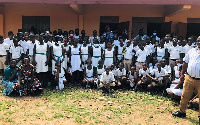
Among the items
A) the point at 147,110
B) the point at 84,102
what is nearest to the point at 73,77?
the point at 84,102

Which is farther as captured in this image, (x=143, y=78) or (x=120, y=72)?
(x=120, y=72)

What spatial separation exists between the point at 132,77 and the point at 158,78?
76 centimetres

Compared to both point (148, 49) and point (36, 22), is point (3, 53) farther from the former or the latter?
point (148, 49)

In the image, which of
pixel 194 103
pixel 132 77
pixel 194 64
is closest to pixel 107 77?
pixel 132 77

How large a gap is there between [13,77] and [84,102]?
195 centimetres

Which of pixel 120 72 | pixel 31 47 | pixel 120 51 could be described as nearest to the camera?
pixel 31 47

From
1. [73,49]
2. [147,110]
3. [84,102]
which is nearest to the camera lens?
[147,110]

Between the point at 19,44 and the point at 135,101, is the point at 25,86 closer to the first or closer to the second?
the point at 19,44

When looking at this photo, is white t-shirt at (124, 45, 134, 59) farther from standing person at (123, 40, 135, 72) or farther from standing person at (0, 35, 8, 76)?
standing person at (0, 35, 8, 76)

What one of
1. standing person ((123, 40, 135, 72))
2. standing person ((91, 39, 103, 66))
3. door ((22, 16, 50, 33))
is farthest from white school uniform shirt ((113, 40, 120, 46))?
door ((22, 16, 50, 33))

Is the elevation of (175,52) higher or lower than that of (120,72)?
higher

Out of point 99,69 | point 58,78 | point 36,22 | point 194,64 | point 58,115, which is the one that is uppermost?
point 36,22

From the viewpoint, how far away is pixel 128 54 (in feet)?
23.8

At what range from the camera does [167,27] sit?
32.8ft
